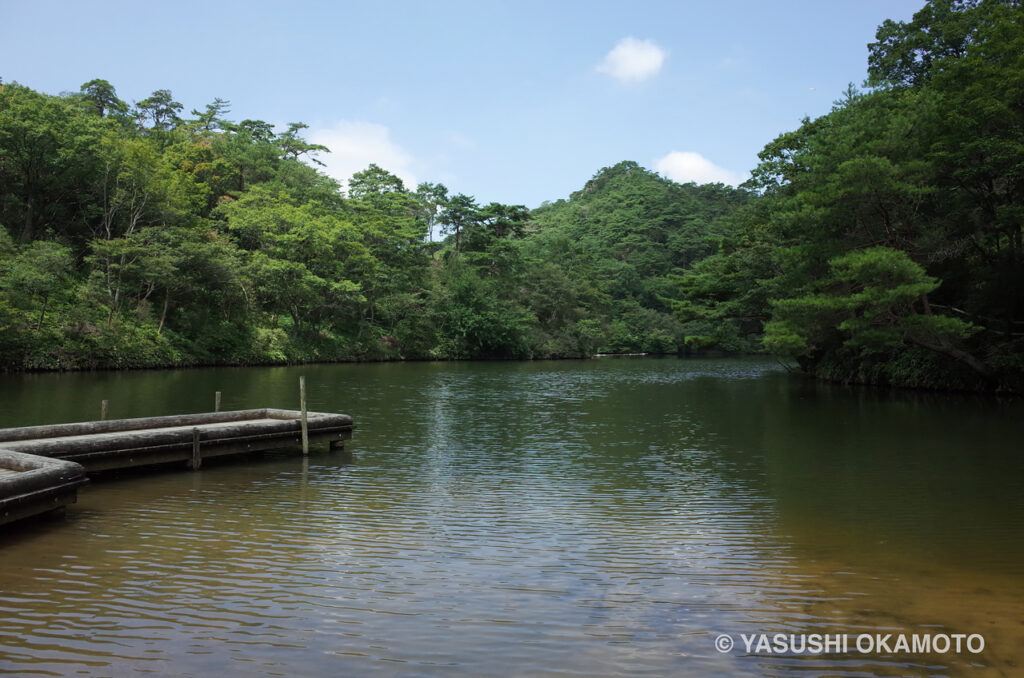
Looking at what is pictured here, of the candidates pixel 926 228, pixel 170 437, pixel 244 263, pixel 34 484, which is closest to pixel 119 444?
pixel 170 437

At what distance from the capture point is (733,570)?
6457 mm

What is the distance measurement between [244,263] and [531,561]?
41.6 meters

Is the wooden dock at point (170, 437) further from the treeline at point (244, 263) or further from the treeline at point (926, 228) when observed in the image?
the treeline at point (244, 263)

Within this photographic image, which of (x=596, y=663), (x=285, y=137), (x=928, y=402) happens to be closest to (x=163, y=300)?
(x=285, y=137)

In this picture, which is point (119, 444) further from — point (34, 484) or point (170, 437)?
point (34, 484)

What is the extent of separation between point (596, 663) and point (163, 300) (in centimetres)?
4213

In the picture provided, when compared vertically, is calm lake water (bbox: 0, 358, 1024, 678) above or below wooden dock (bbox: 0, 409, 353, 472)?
below

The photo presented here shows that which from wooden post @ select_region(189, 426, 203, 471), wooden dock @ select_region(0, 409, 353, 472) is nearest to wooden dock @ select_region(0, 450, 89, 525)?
wooden dock @ select_region(0, 409, 353, 472)

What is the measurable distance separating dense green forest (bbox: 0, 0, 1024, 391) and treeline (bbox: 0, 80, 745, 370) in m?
0.18

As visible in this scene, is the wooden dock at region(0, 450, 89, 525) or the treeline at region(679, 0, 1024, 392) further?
the treeline at region(679, 0, 1024, 392)

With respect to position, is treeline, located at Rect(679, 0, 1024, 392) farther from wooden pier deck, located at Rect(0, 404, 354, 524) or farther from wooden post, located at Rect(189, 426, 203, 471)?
wooden post, located at Rect(189, 426, 203, 471)

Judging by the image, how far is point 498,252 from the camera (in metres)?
64.7

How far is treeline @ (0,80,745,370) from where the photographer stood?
34.7 metres

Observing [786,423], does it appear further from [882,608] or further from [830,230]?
[882,608]
